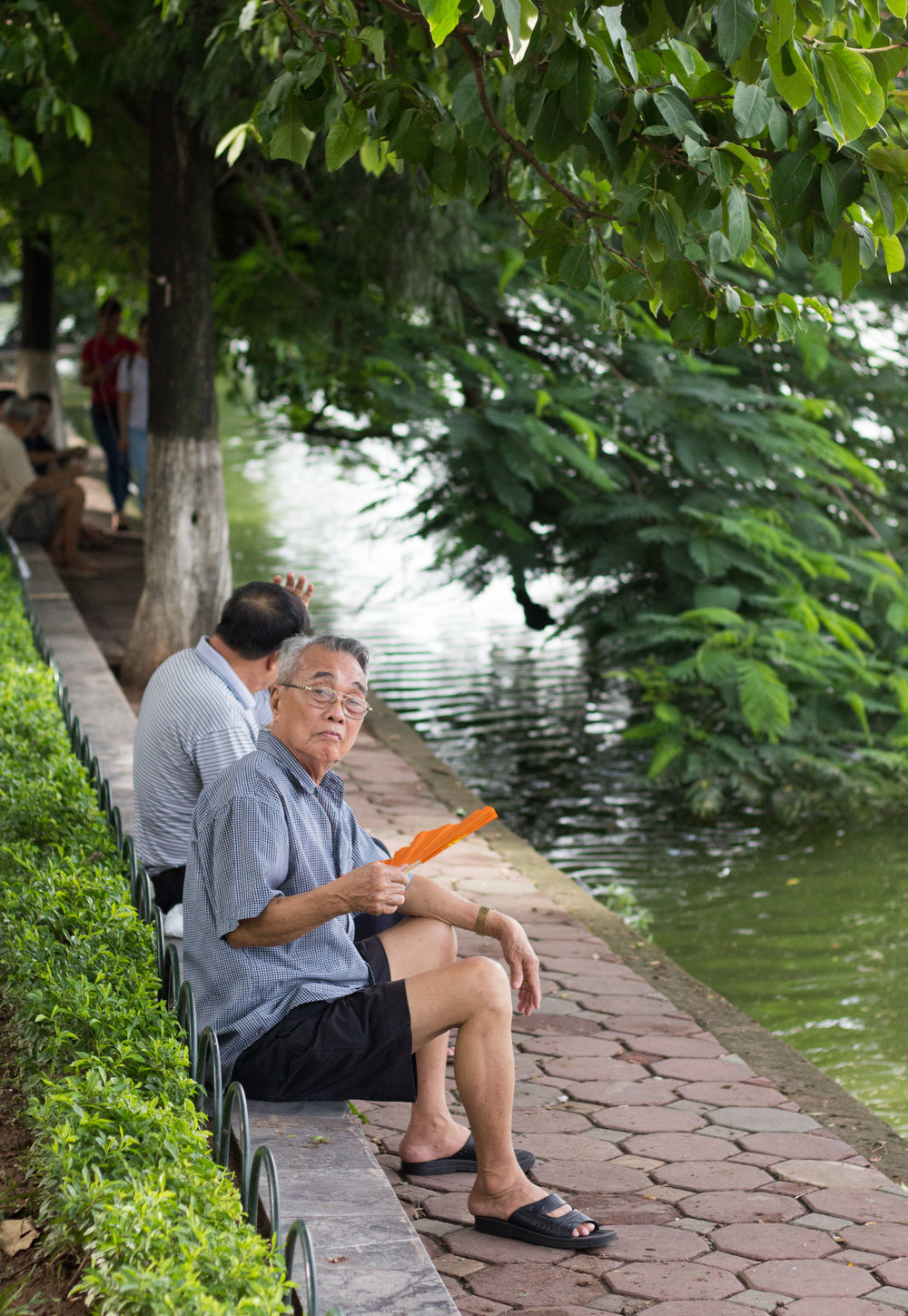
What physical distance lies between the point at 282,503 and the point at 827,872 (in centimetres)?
1478

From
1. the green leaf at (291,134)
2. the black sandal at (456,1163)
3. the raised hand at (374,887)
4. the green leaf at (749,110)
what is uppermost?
the green leaf at (291,134)

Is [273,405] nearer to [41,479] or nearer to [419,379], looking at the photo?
[41,479]

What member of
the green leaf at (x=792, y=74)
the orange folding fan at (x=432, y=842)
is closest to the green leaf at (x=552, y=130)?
the green leaf at (x=792, y=74)

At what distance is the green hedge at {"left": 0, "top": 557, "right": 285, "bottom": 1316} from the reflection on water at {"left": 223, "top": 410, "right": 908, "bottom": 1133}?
10.4 ft

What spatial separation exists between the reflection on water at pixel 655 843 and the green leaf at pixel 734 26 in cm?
396

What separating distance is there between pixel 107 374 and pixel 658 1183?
10660 mm

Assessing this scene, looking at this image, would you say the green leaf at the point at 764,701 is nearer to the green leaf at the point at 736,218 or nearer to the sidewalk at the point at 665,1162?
the sidewalk at the point at 665,1162

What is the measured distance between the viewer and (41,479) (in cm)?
1200

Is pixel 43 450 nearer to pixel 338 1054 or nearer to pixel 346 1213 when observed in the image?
pixel 338 1054

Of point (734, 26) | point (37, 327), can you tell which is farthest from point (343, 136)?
point (37, 327)

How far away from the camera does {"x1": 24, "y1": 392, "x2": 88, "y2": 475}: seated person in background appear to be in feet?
41.4

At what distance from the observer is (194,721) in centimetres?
448

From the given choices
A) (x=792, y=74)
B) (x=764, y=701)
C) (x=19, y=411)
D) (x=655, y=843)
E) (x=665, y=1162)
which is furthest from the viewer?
(x=19, y=411)

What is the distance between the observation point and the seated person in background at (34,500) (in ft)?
38.4
